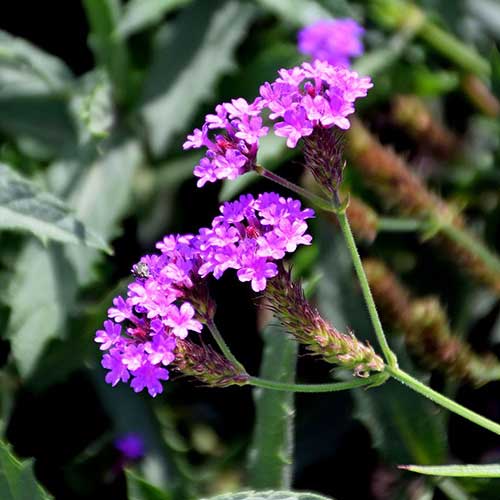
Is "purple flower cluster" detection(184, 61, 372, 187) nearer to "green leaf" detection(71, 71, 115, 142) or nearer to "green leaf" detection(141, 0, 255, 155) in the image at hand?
"green leaf" detection(71, 71, 115, 142)

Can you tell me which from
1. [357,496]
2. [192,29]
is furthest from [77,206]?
[357,496]

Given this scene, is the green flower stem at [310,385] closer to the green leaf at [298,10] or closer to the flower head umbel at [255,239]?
the flower head umbel at [255,239]

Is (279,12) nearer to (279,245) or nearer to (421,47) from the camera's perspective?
(421,47)

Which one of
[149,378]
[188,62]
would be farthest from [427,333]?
[188,62]

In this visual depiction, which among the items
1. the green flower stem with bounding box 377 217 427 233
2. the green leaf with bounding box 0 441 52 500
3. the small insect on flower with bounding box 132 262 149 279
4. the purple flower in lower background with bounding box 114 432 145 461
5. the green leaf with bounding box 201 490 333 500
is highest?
the small insect on flower with bounding box 132 262 149 279

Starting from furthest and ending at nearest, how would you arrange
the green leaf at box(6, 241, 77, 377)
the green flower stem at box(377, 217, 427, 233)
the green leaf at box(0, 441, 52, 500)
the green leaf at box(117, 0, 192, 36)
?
the green leaf at box(117, 0, 192, 36) < the green flower stem at box(377, 217, 427, 233) < the green leaf at box(6, 241, 77, 377) < the green leaf at box(0, 441, 52, 500)

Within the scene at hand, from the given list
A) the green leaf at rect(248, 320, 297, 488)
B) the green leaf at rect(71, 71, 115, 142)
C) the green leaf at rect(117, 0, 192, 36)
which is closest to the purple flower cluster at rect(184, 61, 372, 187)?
the green leaf at rect(248, 320, 297, 488)
